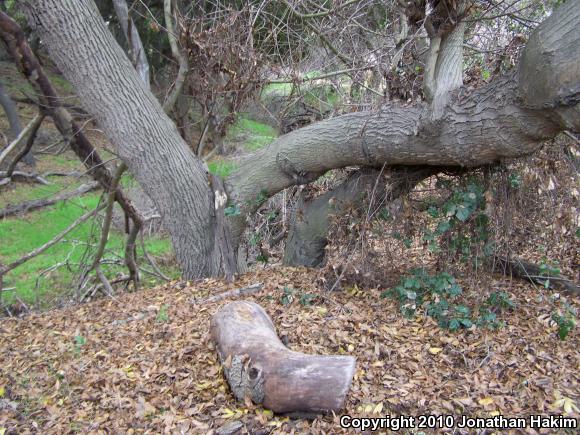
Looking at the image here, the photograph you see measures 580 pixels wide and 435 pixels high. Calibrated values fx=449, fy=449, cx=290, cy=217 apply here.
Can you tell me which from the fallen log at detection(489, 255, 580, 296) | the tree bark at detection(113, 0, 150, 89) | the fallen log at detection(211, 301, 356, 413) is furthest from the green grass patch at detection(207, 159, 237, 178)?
the fallen log at detection(211, 301, 356, 413)

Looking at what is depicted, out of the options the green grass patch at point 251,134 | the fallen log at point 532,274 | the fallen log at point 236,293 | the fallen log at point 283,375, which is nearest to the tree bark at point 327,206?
the fallen log at point 236,293

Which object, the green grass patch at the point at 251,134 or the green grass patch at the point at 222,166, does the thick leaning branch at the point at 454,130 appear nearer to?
the green grass patch at the point at 222,166

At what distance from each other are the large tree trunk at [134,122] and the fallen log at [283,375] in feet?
6.98

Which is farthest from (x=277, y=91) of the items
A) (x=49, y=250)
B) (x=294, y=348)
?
(x=49, y=250)

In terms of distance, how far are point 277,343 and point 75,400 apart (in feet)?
4.90

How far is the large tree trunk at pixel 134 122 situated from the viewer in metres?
4.44

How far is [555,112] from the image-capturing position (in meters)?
2.84

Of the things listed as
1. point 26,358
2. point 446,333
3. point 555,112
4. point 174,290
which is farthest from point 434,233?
point 26,358

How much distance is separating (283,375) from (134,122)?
3.21 m

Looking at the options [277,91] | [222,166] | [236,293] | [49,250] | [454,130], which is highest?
[277,91]

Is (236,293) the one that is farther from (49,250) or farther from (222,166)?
(49,250)

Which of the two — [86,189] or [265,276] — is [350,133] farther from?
[86,189]

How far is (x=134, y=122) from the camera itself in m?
4.74

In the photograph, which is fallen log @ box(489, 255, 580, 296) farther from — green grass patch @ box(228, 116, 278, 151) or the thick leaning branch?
green grass patch @ box(228, 116, 278, 151)
